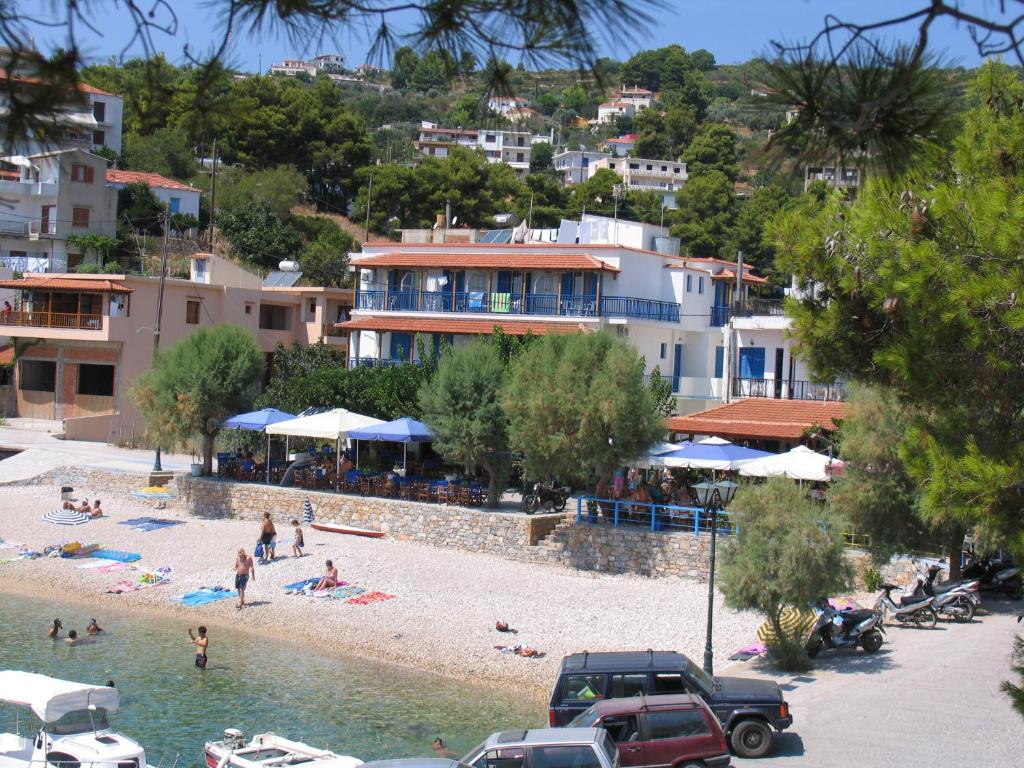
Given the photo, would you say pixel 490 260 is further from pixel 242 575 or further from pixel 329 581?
pixel 242 575

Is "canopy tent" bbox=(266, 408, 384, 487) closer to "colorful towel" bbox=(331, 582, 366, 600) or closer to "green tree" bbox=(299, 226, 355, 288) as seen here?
"colorful towel" bbox=(331, 582, 366, 600)

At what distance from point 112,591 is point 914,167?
2493 centimetres

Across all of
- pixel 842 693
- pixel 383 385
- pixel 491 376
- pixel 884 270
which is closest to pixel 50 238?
pixel 383 385

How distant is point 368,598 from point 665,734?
510 inches

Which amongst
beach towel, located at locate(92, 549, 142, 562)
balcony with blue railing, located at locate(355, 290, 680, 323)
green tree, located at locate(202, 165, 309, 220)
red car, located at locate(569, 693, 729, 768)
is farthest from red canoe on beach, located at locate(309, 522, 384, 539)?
green tree, located at locate(202, 165, 309, 220)

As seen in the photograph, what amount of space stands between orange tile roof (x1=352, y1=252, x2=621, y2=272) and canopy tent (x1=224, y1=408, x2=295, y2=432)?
9.13 meters

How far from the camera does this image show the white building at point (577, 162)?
130 meters

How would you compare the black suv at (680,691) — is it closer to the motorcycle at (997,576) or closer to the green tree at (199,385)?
the motorcycle at (997,576)

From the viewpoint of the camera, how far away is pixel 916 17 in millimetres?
5750

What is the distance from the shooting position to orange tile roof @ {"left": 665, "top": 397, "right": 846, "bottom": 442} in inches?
1219

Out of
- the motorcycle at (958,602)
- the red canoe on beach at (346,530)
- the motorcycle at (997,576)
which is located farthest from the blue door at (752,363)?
the motorcycle at (958,602)

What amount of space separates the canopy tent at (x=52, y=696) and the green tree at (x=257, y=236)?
4883 cm

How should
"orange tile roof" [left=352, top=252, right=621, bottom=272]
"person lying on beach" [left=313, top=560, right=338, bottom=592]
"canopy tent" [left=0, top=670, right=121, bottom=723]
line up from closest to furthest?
"canopy tent" [left=0, top=670, right=121, bottom=723] < "person lying on beach" [left=313, top=560, right=338, bottom=592] < "orange tile roof" [left=352, top=252, right=621, bottom=272]

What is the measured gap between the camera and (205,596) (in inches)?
1043
